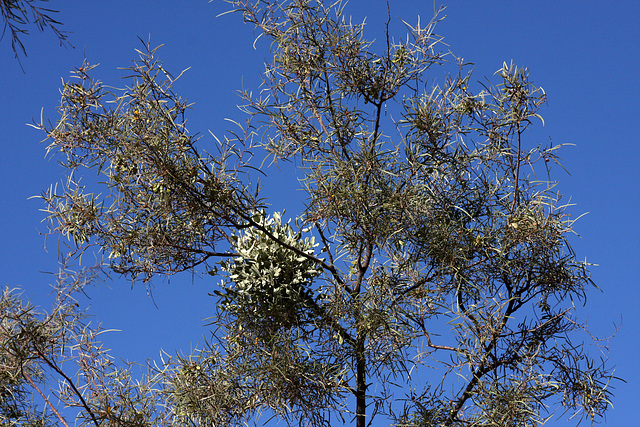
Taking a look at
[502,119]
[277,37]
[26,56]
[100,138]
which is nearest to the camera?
[26,56]

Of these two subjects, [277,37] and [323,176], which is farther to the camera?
[277,37]

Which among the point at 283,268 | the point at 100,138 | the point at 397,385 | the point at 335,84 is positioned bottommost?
the point at 397,385

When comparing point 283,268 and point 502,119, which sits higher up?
point 502,119

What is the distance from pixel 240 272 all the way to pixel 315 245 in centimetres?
45

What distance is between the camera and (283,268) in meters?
3.83

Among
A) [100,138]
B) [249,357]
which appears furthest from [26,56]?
[249,357]

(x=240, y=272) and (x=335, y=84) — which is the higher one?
(x=335, y=84)

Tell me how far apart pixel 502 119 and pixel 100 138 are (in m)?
2.21

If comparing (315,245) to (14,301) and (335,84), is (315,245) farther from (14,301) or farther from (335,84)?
(14,301)

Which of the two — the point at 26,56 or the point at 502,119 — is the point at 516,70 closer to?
the point at 502,119

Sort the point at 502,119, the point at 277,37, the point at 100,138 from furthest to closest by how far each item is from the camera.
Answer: the point at 277,37 → the point at 502,119 → the point at 100,138

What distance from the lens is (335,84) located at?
4113 mm

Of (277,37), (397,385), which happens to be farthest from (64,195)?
(397,385)

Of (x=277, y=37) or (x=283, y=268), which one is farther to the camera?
(x=277, y=37)
